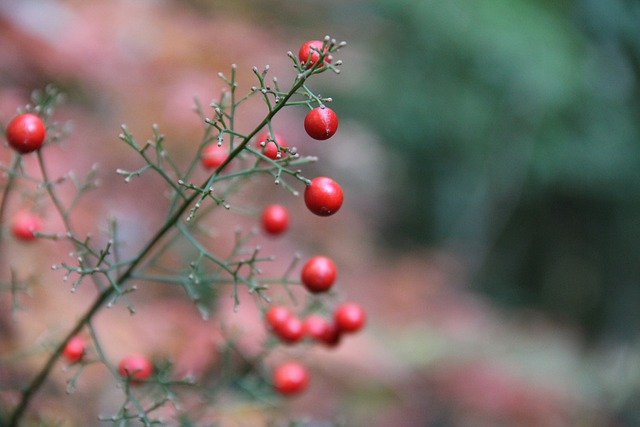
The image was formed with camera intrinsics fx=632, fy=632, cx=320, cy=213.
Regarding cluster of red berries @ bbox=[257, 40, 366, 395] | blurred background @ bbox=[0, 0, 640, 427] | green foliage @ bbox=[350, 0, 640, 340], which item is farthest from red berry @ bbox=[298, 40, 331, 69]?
green foliage @ bbox=[350, 0, 640, 340]

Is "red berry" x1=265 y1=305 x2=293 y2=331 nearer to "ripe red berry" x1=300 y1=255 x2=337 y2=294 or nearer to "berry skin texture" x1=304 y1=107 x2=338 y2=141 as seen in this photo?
"ripe red berry" x1=300 y1=255 x2=337 y2=294

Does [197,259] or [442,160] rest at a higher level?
[442,160]

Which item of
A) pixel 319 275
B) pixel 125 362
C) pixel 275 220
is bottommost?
pixel 125 362

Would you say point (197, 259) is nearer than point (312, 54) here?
No

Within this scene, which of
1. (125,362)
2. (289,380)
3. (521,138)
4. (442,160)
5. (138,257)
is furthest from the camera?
(442,160)

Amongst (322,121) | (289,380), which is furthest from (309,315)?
(322,121)

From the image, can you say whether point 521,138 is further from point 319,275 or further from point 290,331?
point 319,275

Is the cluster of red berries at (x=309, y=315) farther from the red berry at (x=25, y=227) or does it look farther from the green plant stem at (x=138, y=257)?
the red berry at (x=25, y=227)

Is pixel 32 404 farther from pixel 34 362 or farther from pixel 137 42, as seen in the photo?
pixel 137 42

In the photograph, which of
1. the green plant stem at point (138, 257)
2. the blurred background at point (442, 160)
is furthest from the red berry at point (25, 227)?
the blurred background at point (442, 160)
